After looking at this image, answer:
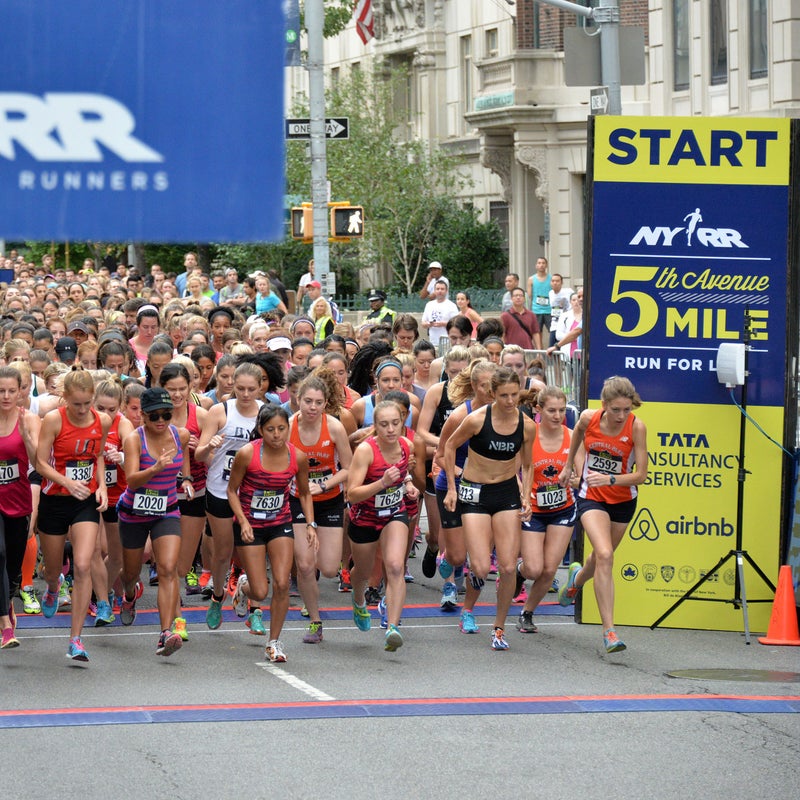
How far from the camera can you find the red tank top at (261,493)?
10.2m

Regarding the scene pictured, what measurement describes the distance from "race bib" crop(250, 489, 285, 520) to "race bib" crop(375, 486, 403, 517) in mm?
805

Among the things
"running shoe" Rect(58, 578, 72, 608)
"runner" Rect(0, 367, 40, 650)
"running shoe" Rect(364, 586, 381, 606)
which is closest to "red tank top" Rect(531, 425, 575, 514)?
"running shoe" Rect(364, 586, 381, 606)

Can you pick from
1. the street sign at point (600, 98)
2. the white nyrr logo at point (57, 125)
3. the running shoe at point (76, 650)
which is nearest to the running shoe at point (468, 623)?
the running shoe at point (76, 650)

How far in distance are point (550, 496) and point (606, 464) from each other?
52 cm

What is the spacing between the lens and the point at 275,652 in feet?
34.1

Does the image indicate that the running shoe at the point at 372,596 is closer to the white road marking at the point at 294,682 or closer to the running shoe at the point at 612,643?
the white road marking at the point at 294,682

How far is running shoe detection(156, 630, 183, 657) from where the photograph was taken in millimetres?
10039

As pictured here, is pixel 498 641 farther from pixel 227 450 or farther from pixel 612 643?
pixel 227 450

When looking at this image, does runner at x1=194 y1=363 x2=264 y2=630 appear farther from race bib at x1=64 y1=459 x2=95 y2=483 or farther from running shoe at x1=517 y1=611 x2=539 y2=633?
running shoe at x1=517 y1=611 x2=539 y2=633

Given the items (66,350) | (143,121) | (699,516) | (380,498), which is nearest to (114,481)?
(380,498)

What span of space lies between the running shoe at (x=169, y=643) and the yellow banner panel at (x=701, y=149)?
459 centimetres

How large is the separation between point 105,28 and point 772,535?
10011 mm

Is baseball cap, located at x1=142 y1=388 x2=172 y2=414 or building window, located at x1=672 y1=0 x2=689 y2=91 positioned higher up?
building window, located at x1=672 y1=0 x2=689 y2=91

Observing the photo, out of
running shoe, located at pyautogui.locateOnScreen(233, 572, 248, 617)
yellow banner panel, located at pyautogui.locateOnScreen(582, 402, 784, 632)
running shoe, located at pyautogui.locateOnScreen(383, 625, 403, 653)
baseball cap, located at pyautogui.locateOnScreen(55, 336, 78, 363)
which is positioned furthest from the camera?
baseball cap, located at pyautogui.locateOnScreen(55, 336, 78, 363)
